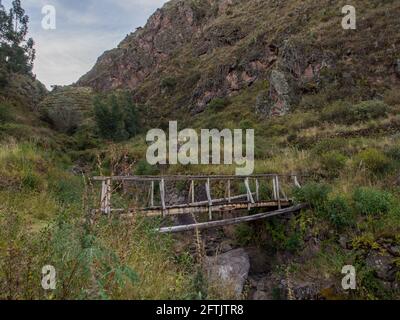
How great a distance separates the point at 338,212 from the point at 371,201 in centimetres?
86

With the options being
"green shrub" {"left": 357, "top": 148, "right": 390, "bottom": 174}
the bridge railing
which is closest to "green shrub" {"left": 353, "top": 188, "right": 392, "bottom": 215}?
the bridge railing

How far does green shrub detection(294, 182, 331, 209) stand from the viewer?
1004 cm

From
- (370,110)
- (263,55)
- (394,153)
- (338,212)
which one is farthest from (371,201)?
(263,55)

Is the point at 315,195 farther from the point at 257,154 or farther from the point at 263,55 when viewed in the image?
the point at 263,55

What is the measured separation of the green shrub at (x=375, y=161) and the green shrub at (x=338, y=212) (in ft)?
9.52

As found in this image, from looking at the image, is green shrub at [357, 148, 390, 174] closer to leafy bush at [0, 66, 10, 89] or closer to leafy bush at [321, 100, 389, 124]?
leafy bush at [321, 100, 389, 124]

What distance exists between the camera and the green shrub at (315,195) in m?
10.0

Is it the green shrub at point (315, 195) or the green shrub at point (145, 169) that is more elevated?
the green shrub at point (145, 169)

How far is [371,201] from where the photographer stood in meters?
9.23

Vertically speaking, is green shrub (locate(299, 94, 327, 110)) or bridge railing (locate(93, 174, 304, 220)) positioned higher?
green shrub (locate(299, 94, 327, 110))

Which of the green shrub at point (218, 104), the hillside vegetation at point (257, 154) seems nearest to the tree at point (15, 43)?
the hillside vegetation at point (257, 154)

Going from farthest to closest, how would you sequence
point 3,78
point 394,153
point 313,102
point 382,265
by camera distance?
point 3,78, point 313,102, point 394,153, point 382,265

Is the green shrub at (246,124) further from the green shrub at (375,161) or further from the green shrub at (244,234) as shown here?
the green shrub at (244,234)

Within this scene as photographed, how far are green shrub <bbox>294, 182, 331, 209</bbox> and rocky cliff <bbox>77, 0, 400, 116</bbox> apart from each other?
16287 mm
